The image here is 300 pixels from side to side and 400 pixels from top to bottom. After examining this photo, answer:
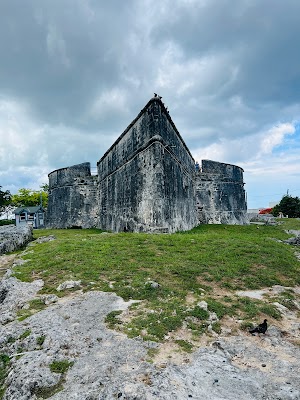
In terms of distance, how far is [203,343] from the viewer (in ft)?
12.8

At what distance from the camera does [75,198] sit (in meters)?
25.4

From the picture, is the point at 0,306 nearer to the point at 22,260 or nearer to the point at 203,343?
the point at 22,260

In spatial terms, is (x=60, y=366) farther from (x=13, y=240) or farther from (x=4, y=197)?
(x=4, y=197)

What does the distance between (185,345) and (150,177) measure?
1015cm

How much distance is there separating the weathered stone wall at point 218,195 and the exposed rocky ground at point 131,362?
1963cm

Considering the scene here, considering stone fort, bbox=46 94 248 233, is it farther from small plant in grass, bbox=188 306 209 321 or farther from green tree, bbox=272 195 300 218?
green tree, bbox=272 195 300 218

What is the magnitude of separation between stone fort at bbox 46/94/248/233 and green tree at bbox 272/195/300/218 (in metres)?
17.9

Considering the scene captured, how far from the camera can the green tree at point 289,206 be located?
40.4 meters

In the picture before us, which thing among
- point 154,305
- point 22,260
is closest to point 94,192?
point 22,260

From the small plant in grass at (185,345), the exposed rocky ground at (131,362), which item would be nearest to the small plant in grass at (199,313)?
the exposed rocky ground at (131,362)

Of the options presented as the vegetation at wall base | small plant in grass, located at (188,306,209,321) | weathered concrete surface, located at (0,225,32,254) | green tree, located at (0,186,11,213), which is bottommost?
small plant in grass, located at (188,306,209,321)

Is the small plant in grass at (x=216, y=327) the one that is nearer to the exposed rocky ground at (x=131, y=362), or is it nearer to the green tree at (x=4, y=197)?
the exposed rocky ground at (x=131, y=362)

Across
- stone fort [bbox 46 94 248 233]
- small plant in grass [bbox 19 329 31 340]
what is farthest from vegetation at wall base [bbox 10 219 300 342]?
stone fort [bbox 46 94 248 233]

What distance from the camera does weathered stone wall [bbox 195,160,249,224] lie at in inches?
956
